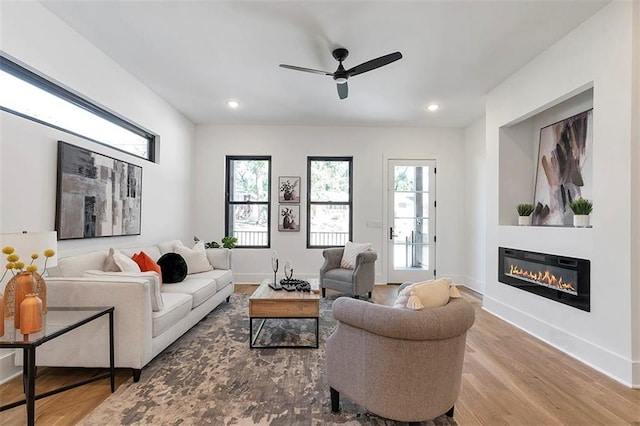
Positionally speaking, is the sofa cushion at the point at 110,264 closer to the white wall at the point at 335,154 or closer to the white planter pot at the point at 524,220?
the white wall at the point at 335,154

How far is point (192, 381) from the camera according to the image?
227 centimetres

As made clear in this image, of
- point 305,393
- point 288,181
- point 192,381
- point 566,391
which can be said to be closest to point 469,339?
point 566,391

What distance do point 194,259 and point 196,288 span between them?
881 mm

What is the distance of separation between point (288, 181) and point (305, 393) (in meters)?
3.94

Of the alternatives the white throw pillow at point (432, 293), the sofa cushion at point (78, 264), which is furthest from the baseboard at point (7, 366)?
the white throw pillow at point (432, 293)

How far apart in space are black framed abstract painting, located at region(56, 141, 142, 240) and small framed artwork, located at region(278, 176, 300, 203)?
2.30m

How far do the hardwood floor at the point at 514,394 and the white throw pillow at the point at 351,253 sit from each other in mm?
2020

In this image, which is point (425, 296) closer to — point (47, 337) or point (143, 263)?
point (47, 337)

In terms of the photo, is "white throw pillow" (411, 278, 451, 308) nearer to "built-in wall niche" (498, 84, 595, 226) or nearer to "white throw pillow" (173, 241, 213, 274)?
"built-in wall niche" (498, 84, 595, 226)

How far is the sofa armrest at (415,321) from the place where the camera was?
5.13ft

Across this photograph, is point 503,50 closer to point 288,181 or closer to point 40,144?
point 288,181

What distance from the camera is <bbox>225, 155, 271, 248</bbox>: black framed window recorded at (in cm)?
568

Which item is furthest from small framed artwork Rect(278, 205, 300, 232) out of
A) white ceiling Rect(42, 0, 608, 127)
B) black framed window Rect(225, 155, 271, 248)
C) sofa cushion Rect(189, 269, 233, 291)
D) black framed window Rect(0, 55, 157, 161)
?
black framed window Rect(0, 55, 157, 161)

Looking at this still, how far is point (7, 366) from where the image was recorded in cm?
222
